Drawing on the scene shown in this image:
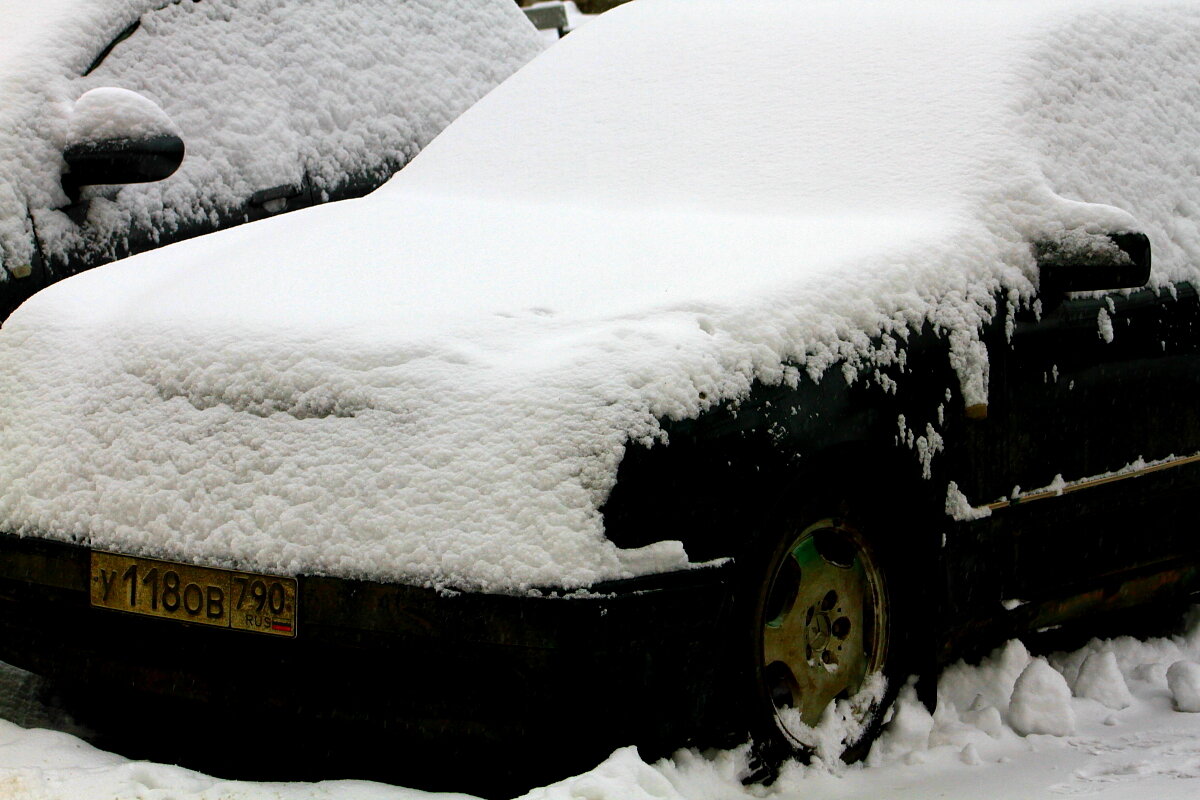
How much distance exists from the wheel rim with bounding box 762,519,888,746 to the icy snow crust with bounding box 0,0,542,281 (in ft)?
7.57

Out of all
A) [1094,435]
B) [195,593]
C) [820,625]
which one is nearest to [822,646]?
[820,625]

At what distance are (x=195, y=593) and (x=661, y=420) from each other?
0.93m

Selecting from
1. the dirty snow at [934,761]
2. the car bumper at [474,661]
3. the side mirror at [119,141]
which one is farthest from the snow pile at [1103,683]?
the side mirror at [119,141]

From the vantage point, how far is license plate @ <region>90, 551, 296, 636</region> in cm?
291

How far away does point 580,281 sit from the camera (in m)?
3.17

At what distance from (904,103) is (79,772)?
2357mm

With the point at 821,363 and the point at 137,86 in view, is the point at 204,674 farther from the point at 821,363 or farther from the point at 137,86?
the point at 137,86

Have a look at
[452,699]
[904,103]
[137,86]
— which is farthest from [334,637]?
[137,86]

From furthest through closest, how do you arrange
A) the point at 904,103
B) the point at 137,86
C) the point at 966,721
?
the point at 137,86 < the point at 904,103 < the point at 966,721

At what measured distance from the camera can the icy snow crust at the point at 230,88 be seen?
4520 mm

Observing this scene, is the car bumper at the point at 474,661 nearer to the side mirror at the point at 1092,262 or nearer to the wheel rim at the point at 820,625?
the wheel rim at the point at 820,625

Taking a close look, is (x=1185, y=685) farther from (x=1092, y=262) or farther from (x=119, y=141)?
(x=119, y=141)

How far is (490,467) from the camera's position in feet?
8.95

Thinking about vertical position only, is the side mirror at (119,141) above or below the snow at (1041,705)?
above
